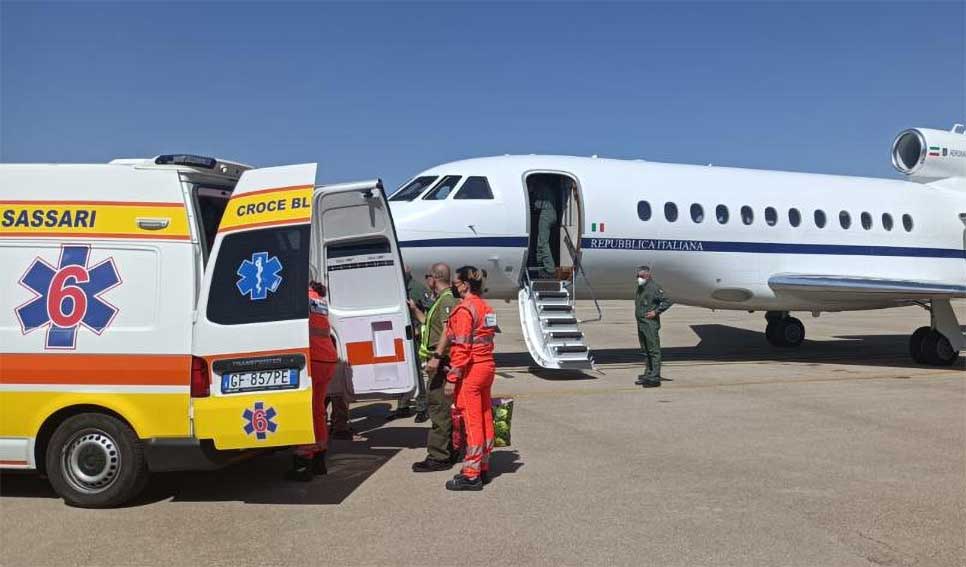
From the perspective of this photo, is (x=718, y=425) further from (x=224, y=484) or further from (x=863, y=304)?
(x=863, y=304)

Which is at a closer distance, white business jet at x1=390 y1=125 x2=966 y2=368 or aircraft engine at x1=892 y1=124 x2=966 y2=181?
white business jet at x1=390 y1=125 x2=966 y2=368

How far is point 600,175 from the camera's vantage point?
45.3ft

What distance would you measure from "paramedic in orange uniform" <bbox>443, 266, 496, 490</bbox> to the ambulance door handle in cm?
235

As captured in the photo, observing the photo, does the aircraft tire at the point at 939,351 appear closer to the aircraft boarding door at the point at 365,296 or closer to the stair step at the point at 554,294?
the stair step at the point at 554,294

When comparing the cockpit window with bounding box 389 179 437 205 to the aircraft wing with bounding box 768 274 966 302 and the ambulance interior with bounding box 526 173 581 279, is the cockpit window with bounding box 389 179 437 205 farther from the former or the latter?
the aircraft wing with bounding box 768 274 966 302

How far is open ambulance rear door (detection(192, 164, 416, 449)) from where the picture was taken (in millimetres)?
5418

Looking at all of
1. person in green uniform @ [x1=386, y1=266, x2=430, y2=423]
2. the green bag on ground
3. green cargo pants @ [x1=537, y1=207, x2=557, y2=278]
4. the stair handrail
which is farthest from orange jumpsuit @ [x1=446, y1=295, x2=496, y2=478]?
green cargo pants @ [x1=537, y1=207, x2=557, y2=278]

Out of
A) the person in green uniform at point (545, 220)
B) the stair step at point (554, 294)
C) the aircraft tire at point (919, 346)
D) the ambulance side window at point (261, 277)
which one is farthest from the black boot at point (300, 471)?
the aircraft tire at point (919, 346)

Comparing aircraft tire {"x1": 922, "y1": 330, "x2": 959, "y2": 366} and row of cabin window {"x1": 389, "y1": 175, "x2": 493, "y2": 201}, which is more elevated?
row of cabin window {"x1": 389, "y1": 175, "x2": 493, "y2": 201}

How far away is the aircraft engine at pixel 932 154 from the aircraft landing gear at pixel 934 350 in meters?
4.83

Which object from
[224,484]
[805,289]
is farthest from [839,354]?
[224,484]

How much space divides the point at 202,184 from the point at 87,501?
2571 mm

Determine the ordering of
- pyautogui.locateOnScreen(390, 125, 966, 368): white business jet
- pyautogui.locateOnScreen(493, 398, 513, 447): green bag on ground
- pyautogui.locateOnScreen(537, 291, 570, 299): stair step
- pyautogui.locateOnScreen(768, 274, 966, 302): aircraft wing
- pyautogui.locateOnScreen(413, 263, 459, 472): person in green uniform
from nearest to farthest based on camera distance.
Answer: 1. pyautogui.locateOnScreen(413, 263, 459, 472): person in green uniform
2. pyautogui.locateOnScreen(493, 398, 513, 447): green bag on ground
3. pyautogui.locateOnScreen(390, 125, 966, 368): white business jet
4. pyautogui.locateOnScreen(537, 291, 570, 299): stair step
5. pyautogui.locateOnScreen(768, 274, 966, 302): aircraft wing

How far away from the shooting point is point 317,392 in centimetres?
596
